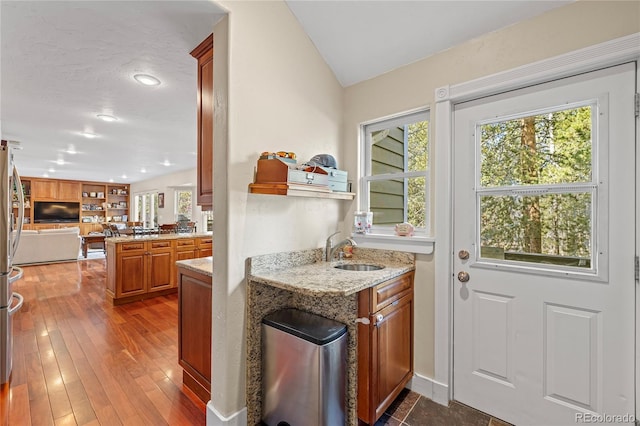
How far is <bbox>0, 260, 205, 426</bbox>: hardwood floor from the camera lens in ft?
5.94

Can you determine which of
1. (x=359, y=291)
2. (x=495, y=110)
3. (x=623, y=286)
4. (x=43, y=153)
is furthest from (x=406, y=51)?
(x=43, y=153)

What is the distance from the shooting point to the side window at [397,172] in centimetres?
216

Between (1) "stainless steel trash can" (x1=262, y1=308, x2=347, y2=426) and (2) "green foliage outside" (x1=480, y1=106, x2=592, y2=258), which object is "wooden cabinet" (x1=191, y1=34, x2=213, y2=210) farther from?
(2) "green foliage outside" (x1=480, y1=106, x2=592, y2=258)

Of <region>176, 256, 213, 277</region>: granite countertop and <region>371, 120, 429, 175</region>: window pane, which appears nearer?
<region>176, 256, 213, 277</region>: granite countertop

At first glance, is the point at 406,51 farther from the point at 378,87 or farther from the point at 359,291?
the point at 359,291

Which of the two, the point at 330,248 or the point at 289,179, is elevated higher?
the point at 289,179

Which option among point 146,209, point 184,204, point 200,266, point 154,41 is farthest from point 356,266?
point 146,209

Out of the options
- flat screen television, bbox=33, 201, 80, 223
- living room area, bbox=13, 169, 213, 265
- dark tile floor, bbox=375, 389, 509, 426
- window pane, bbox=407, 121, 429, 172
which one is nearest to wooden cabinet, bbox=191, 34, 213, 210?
window pane, bbox=407, 121, 429, 172

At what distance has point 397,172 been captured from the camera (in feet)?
7.49

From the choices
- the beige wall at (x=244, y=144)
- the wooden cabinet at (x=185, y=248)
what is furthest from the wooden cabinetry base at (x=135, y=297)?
the beige wall at (x=244, y=144)

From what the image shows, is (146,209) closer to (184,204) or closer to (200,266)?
(184,204)

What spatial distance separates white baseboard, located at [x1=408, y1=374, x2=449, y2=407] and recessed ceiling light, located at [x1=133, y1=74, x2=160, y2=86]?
3146 mm

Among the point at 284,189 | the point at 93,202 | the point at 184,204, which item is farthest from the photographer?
the point at 93,202

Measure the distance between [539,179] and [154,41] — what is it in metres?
2.59
